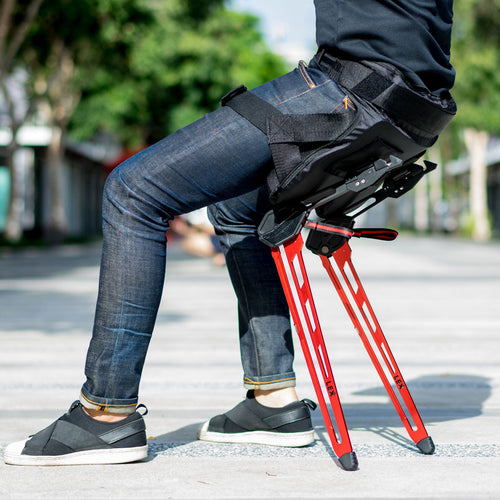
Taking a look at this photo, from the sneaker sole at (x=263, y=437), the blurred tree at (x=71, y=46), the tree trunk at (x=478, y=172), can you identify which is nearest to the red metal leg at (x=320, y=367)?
the sneaker sole at (x=263, y=437)

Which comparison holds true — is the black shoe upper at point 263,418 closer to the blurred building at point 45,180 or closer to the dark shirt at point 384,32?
the dark shirt at point 384,32

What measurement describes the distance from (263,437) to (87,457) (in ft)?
2.00

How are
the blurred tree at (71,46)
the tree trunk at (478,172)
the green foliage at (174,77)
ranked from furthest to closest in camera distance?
the tree trunk at (478,172) → the green foliage at (174,77) → the blurred tree at (71,46)

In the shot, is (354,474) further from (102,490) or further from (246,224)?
(246,224)

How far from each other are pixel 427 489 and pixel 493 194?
7553cm

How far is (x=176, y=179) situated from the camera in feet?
8.95

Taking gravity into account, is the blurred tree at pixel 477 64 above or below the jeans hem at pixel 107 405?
above

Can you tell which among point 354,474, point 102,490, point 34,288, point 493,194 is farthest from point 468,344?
point 493,194

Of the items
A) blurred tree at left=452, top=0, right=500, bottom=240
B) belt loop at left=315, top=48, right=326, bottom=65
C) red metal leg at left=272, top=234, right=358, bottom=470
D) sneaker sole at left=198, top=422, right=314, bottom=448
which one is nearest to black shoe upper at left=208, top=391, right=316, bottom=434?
sneaker sole at left=198, top=422, right=314, bottom=448

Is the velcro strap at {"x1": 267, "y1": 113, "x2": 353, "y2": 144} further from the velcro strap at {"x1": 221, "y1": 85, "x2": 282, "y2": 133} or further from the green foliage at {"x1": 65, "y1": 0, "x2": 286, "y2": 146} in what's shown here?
the green foliage at {"x1": 65, "y1": 0, "x2": 286, "y2": 146}

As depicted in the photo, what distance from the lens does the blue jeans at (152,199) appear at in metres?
2.72

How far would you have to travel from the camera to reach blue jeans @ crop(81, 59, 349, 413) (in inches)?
107

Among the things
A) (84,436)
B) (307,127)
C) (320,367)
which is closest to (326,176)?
(307,127)

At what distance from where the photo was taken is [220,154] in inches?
107
